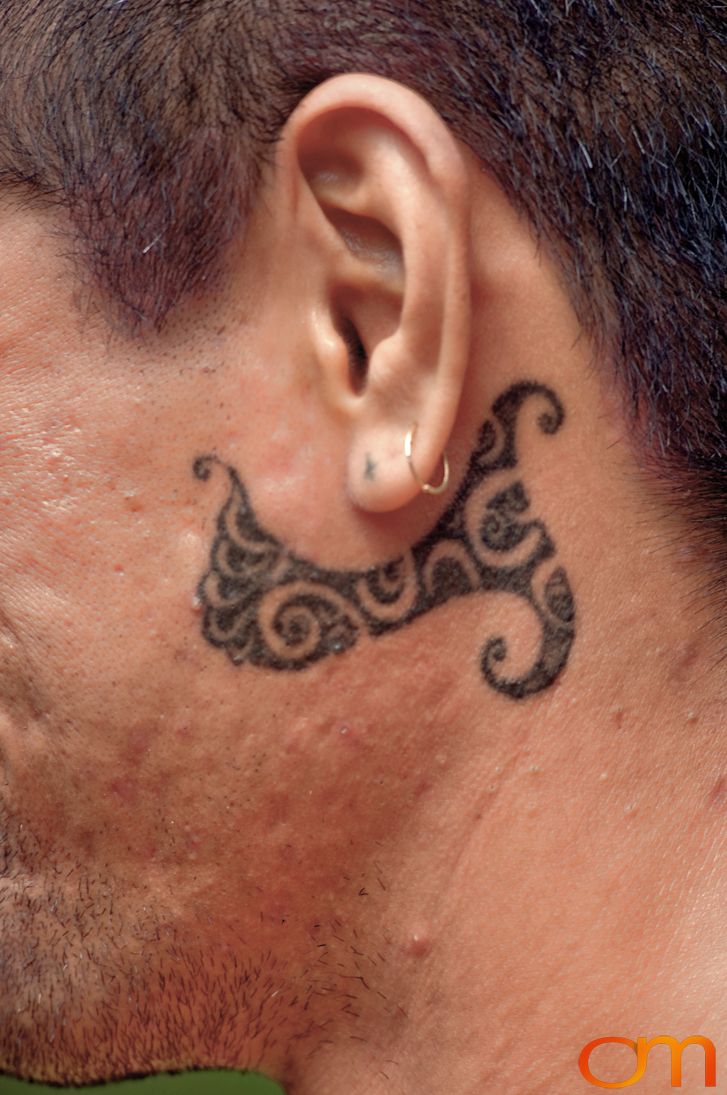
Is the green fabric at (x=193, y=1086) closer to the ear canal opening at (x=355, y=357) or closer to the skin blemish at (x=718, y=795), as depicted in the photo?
the skin blemish at (x=718, y=795)

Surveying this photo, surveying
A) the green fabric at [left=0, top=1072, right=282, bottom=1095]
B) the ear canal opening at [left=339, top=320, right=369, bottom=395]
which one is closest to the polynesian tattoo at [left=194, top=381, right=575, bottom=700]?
the ear canal opening at [left=339, top=320, right=369, bottom=395]

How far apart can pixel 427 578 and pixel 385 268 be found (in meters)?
0.34

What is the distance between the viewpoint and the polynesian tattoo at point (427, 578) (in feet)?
4.34

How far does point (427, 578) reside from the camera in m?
1.34

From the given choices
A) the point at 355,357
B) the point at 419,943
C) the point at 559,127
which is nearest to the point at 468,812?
the point at 419,943

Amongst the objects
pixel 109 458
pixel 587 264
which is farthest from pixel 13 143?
pixel 587 264

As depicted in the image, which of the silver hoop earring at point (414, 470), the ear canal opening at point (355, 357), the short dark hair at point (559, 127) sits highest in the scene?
the short dark hair at point (559, 127)

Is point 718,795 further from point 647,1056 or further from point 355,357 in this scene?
point 355,357

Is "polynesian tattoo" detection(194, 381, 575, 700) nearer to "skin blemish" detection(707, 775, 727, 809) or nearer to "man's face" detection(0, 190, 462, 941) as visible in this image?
"man's face" detection(0, 190, 462, 941)

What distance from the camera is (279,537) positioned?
53.2 inches

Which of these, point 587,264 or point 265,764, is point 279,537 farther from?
point 587,264

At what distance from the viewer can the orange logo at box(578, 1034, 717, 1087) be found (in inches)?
49.7

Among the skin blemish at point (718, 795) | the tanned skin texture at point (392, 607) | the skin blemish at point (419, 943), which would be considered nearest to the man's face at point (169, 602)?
the tanned skin texture at point (392, 607)

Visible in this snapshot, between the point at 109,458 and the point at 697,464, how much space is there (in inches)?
26.7
